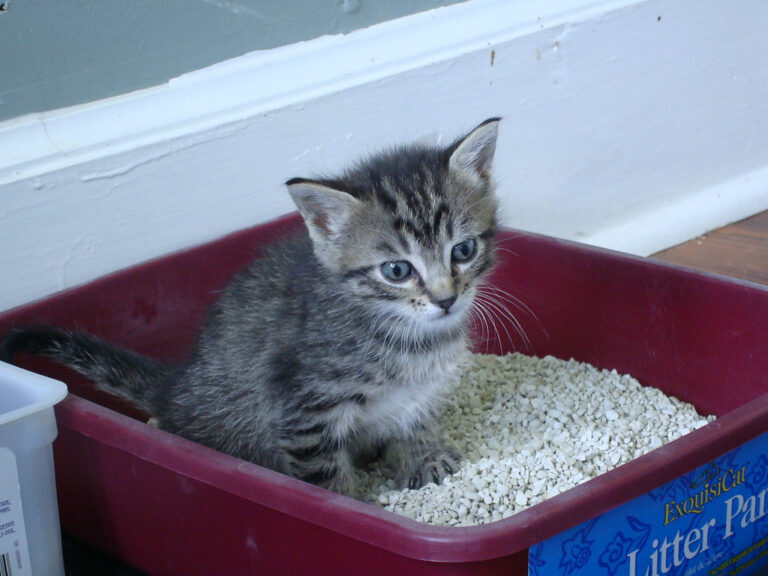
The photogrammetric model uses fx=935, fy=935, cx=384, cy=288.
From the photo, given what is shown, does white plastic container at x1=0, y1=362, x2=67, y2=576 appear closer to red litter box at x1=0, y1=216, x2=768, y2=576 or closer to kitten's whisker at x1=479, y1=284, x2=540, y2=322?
red litter box at x1=0, y1=216, x2=768, y2=576

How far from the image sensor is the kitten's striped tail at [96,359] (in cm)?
151

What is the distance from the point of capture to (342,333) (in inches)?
56.0

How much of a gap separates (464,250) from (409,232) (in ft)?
0.33

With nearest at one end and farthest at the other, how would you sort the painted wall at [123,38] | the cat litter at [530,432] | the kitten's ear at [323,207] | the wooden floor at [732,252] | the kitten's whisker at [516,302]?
the kitten's ear at [323,207] < the cat litter at [530,432] < the painted wall at [123,38] < the kitten's whisker at [516,302] < the wooden floor at [732,252]

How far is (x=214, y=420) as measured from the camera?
4.97 feet

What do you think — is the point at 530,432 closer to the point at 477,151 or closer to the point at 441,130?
the point at 477,151

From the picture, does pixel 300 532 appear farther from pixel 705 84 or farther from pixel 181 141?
pixel 705 84

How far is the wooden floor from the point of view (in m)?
2.29

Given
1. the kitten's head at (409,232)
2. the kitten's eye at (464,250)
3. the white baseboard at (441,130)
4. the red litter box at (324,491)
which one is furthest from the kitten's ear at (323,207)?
the white baseboard at (441,130)

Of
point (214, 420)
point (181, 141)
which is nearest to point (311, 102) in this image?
point (181, 141)

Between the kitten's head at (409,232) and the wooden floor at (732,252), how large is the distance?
106 centimetres

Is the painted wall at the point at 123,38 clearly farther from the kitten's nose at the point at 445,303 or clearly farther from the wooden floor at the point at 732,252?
the wooden floor at the point at 732,252

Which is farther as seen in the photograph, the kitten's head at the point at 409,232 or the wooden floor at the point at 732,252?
the wooden floor at the point at 732,252

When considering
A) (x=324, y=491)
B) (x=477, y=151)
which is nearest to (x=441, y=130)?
(x=477, y=151)
